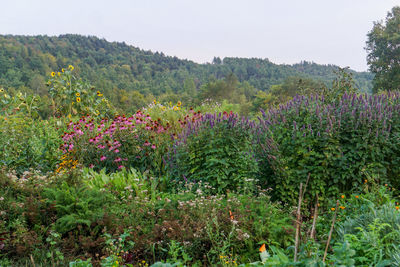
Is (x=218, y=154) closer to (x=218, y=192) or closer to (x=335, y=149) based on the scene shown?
(x=218, y=192)

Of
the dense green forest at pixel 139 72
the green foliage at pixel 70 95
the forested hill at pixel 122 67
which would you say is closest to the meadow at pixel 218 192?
the green foliage at pixel 70 95

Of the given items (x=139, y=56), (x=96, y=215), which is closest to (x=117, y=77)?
(x=139, y=56)

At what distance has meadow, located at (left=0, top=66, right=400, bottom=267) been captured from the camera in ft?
8.55

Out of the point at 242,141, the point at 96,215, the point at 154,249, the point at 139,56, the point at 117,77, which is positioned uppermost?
the point at 139,56

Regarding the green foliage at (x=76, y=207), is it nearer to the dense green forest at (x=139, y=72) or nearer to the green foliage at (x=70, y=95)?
the green foliage at (x=70, y=95)

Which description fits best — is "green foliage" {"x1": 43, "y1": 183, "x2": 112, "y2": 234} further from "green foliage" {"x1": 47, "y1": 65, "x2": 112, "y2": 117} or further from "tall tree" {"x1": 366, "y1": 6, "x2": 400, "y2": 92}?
"tall tree" {"x1": 366, "y1": 6, "x2": 400, "y2": 92}

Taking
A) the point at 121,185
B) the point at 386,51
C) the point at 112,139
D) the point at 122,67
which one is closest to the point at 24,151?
the point at 112,139

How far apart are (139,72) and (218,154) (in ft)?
175

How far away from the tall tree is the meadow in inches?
912

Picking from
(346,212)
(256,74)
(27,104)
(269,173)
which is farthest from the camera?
(256,74)

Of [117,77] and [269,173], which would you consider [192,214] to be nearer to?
[269,173]

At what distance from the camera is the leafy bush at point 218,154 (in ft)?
13.9

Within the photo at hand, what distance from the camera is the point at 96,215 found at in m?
3.01

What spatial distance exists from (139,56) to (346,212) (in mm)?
62725
